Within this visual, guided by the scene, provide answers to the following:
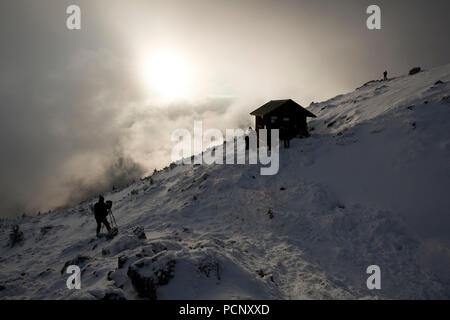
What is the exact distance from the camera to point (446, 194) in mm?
12000

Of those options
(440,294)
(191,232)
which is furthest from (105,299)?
(440,294)

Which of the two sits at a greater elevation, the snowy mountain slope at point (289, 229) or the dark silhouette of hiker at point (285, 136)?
the dark silhouette of hiker at point (285, 136)

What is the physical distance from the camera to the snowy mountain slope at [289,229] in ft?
27.0

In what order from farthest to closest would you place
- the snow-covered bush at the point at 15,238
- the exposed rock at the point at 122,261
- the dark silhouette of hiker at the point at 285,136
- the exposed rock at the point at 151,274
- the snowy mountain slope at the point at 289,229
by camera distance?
the dark silhouette of hiker at the point at 285,136
the snow-covered bush at the point at 15,238
the exposed rock at the point at 122,261
the snowy mountain slope at the point at 289,229
the exposed rock at the point at 151,274

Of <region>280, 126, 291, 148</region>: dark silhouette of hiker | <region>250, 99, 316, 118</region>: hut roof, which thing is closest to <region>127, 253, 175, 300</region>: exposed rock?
<region>280, 126, 291, 148</region>: dark silhouette of hiker

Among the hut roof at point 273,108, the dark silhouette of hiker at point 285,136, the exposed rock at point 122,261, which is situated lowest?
the exposed rock at point 122,261

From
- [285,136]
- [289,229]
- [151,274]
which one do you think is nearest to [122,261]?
[151,274]

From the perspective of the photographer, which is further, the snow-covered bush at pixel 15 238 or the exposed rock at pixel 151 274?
the snow-covered bush at pixel 15 238

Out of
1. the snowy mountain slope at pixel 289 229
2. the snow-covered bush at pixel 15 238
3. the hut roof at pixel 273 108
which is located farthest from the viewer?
the hut roof at pixel 273 108

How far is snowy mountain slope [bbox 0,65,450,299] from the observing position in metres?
8.22

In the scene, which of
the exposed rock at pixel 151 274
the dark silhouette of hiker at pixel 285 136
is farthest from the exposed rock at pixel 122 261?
the dark silhouette of hiker at pixel 285 136

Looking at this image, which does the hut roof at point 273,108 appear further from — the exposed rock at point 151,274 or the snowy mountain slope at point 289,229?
the exposed rock at point 151,274

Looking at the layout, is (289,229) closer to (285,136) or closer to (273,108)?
(285,136)
